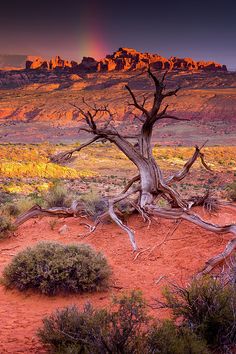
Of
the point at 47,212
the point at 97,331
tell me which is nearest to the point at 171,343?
the point at 97,331

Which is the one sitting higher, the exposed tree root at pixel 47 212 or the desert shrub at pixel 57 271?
the desert shrub at pixel 57 271

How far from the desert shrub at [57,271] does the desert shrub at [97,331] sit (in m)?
1.62

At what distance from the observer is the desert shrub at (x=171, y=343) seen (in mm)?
3275

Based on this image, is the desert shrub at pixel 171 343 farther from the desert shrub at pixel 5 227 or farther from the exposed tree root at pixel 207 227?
the desert shrub at pixel 5 227

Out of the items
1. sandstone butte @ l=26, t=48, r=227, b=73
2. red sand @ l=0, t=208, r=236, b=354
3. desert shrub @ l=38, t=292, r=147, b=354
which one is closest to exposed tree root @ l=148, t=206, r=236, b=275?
red sand @ l=0, t=208, r=236, b=354

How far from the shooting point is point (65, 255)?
602 centimetres

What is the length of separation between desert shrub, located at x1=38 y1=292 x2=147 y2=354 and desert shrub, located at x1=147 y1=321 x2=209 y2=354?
0.10 meters

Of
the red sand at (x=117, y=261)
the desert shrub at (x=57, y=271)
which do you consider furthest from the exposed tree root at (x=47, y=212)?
the desert shrub at (x=57, y=271)

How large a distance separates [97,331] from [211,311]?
112 cm

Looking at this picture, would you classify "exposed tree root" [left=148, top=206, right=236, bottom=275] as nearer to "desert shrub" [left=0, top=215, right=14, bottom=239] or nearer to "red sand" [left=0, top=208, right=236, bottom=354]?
"red sand" [left=0, top=208, right=236, bottom=354]

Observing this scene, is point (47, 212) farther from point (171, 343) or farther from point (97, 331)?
point (171, 343)

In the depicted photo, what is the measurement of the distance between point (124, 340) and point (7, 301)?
265 centimetres

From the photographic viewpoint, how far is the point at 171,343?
3.33 m

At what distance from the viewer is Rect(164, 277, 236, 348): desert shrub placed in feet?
12.4
